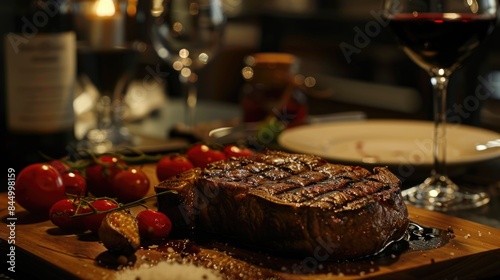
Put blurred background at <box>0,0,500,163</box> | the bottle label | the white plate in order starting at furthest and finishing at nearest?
blurred background at <box>0,0,500,163</box>
the bottle label
the white plate

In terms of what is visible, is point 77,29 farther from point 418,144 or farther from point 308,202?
point 308,202

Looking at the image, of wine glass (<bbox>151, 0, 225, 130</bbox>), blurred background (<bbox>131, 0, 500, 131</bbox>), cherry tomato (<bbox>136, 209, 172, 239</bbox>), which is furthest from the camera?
blurred background (<bbox>131, 0, 500, 131</bbox>)

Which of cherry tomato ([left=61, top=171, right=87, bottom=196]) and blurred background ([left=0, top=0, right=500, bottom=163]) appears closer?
cherry tomato ([left=61, top=171, right=87, bottom=196])

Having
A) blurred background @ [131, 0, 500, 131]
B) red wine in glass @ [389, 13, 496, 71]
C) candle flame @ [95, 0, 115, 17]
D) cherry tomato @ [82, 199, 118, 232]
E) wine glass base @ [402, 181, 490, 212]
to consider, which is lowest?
blurred background @ [131, 0, 500, 131]

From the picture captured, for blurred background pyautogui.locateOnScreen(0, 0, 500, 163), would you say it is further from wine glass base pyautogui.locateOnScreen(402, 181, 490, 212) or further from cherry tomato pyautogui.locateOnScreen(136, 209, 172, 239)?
cherry tomato pyautogui.locateOnScreen(136, 209, 172, 239)

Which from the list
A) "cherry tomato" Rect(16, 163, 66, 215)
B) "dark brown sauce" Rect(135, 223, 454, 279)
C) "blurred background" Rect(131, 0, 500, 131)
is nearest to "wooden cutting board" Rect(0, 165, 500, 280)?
"dark brown sauce" Rect(135, 223, 454, 279)

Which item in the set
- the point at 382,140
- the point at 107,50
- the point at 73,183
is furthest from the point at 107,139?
the point at 73,183

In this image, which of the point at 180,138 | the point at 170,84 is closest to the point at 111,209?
the point at 180,138
